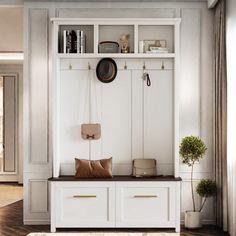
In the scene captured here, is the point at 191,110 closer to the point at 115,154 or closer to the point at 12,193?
the point at 115,154

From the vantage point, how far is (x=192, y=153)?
5797 millimetres

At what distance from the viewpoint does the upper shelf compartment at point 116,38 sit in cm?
591

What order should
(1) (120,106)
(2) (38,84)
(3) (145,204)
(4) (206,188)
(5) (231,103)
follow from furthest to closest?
(2) (38,84) < (1) (120,106) < (4) (206,188) < (3) (145,204) < (5) (231,103)

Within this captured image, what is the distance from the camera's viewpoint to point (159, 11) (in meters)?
6.18

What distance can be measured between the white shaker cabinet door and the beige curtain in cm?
59

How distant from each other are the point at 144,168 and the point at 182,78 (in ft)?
4.08

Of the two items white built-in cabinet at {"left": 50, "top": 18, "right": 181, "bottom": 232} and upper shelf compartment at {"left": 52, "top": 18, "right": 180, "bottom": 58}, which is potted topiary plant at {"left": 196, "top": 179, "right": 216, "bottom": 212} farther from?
upper shelf compartment at {"left": 52, "top": 18, "right": 180, "bottom": 58}

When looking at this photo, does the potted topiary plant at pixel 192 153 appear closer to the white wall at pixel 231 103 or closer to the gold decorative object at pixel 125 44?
the white wall at pixel 231 103

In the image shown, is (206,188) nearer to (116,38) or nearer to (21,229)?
(116,38)

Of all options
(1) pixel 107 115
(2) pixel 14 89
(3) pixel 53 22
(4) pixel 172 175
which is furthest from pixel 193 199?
(2) pixel 14 89

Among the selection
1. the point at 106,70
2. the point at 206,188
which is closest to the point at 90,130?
the point at 106,70

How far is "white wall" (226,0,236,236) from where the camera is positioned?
17.4 feet

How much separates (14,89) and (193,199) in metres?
6.18

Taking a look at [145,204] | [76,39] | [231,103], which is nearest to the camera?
[231,103]
